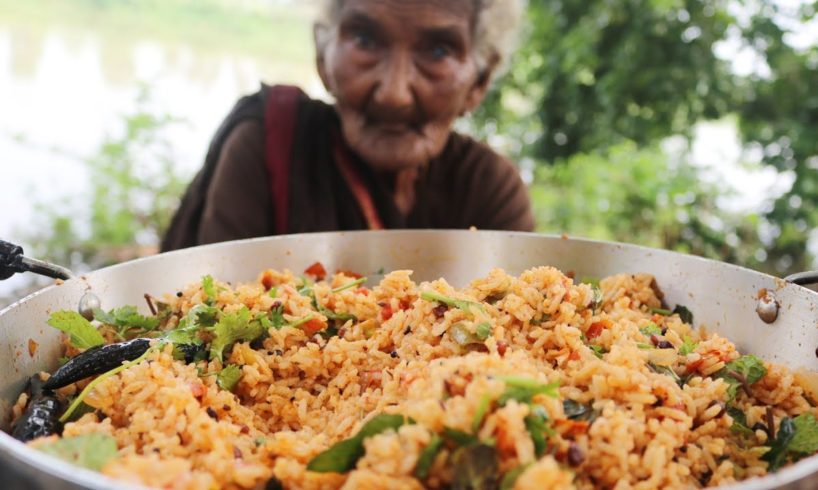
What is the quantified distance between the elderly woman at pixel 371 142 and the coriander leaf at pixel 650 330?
1474mm

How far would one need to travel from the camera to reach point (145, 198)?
572 cm

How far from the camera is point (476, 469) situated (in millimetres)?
946

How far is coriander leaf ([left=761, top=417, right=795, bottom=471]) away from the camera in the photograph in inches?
48.1

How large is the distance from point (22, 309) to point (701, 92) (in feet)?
14.1

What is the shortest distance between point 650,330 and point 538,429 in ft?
2.17

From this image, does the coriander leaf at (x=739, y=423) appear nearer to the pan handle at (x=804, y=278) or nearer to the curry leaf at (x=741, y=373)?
the curry leaf at (x=741, y=373)

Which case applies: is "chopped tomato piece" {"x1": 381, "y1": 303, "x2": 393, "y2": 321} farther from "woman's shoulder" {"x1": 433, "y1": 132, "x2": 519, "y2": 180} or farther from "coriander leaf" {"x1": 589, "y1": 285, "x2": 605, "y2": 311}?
"woman's shoulder" {"x1": 433, "y1": 132, "x2": 519, "y2": 180}

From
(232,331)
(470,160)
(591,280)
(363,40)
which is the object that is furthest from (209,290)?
(470,160)

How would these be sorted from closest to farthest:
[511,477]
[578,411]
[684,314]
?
[511,477] → [578,411] → [684,314]

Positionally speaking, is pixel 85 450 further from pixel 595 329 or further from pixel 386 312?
pixel 595 329

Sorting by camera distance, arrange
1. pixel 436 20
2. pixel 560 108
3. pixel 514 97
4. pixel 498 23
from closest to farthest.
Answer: pixel 436 20 → pixel 498 23 → pixel 560 108 → pixel 514 97

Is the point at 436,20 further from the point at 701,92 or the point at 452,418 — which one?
the point at 701,92

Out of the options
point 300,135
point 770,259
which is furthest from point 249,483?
point 770,259

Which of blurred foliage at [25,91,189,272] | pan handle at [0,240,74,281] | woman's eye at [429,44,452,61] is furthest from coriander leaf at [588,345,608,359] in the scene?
blurred foliage at [25,91,189,272]
